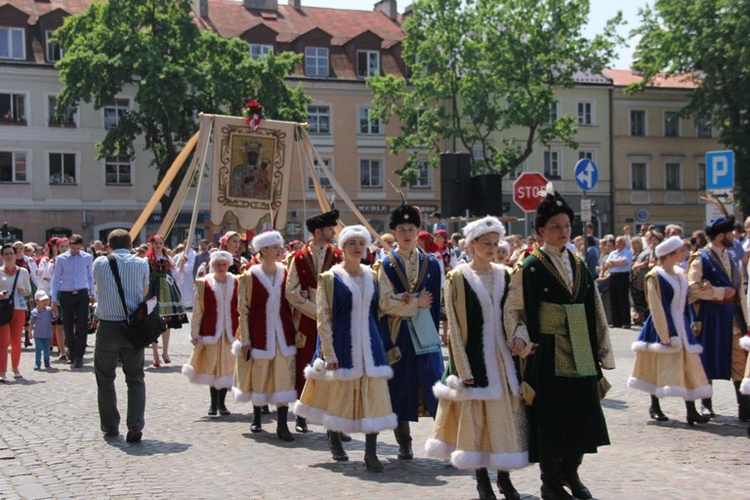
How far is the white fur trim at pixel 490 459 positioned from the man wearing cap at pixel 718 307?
4468 mm

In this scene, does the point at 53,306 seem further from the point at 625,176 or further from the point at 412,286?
the point at 625,176

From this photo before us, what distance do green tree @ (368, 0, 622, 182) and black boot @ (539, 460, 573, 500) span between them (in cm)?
4536

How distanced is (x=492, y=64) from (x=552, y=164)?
38.3 feet

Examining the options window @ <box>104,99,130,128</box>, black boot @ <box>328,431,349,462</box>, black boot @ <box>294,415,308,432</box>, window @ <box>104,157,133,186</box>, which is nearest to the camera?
black boot @ <box>328,431,349,462</box>

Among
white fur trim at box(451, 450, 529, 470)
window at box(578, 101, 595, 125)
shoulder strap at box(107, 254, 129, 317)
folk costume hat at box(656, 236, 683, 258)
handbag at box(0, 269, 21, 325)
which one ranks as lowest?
white fur trim at box(451, 450, 529, 470)

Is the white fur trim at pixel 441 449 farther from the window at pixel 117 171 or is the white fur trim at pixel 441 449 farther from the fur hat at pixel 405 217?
the window at pixel 117 171

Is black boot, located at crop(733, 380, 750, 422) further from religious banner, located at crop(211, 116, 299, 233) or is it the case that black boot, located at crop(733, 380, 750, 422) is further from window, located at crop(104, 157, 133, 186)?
window, located at crop(104, 157, 133, 186)

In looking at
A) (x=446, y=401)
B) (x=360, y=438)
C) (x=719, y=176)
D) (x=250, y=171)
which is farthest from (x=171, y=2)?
(x=446, y=401)

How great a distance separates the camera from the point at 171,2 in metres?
45.1

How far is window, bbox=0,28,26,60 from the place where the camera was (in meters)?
49.8

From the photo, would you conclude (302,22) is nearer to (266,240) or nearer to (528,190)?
(528,190)

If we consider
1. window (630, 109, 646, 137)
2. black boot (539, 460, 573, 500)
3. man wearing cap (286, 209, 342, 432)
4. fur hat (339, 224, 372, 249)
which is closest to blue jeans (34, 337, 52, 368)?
man wearing cap (286, 209, 342, 432)

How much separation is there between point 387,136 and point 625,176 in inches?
564

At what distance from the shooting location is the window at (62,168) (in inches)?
2009
